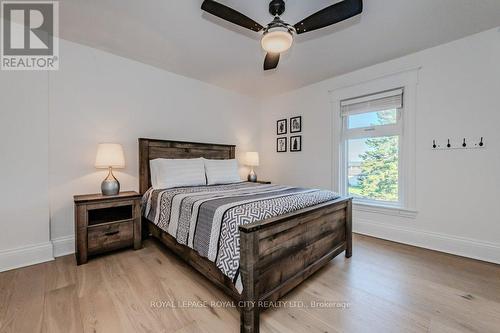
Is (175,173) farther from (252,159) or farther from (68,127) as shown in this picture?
(252,159)

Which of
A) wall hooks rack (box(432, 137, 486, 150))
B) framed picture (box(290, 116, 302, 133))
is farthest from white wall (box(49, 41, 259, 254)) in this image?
wall hooks rack (box(432, 137, 486, 150))

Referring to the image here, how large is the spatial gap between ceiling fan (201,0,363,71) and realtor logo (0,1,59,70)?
160cm

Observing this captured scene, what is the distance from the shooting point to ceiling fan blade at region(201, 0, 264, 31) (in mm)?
1617

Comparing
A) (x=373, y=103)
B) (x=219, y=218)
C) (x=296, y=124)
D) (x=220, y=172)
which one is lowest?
(x=219, y=218)

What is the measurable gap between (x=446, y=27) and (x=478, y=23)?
0.89 ft

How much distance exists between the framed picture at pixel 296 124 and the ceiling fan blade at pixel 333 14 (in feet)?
7.20

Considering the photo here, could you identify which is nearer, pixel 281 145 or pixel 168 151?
pixel 168 151

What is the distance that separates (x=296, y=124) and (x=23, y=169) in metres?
3.76

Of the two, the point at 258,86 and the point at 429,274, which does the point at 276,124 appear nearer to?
the point at 258,86

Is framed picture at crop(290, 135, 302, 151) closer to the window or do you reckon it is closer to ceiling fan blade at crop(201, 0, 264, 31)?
the window

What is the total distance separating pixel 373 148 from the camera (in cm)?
321

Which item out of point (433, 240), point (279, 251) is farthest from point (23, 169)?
point (433, 240)

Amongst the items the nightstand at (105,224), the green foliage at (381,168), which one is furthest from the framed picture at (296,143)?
the nightstand at (105,224)

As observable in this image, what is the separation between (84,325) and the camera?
1.40 meters
